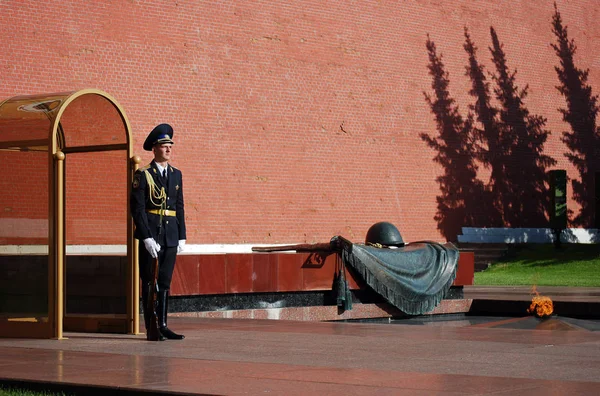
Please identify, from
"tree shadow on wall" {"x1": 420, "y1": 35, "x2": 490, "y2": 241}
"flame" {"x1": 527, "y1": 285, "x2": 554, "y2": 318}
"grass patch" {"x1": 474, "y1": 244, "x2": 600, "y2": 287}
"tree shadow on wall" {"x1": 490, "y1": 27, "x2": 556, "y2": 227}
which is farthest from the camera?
"tree shadow on wall" {"x1": 490, "y1": 27, "x2": 556, "y2": 227}

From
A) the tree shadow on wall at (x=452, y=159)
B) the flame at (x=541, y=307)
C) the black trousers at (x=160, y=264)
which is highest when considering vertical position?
the tree shadow on wall at (x=452, y=159)

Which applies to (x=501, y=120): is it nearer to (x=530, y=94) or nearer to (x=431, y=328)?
(x=530, y=94)

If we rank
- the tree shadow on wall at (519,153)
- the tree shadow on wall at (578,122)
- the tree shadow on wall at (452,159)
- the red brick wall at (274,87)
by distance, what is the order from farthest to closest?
the tree shadow on wall at (578,122), the tree shadow on wall at (519,153), the tree shadow on wall at (452,159), the red brick wall at (274,87)

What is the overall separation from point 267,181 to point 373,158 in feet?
9.91

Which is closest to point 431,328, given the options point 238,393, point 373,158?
point 238,393

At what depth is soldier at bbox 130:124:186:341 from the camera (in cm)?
838

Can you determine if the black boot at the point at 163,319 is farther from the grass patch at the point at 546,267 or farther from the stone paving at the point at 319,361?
the grass patch at the point at 546,267

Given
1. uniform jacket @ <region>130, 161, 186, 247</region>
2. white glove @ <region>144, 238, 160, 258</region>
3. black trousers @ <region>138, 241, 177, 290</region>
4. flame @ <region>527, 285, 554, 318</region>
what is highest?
uniform jacket @ <region>130, 161, 186, 247</region>

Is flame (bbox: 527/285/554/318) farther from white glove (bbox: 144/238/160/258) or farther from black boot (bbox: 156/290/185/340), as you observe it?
white glove (bbox: 144/238/160/258)

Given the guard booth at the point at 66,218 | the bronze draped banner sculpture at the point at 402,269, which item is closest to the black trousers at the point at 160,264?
the guard booth at the point at 66,218

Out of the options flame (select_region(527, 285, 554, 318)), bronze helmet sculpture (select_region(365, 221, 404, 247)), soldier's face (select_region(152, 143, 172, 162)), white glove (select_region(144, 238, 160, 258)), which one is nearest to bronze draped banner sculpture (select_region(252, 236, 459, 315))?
bronze helmet sculpture (select_region(365, 221, 404, 247))

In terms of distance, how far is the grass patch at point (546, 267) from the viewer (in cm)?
2066

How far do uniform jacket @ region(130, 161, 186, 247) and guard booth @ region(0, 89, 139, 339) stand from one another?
0.56m

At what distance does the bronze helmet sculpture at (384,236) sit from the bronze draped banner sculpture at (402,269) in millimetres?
320
